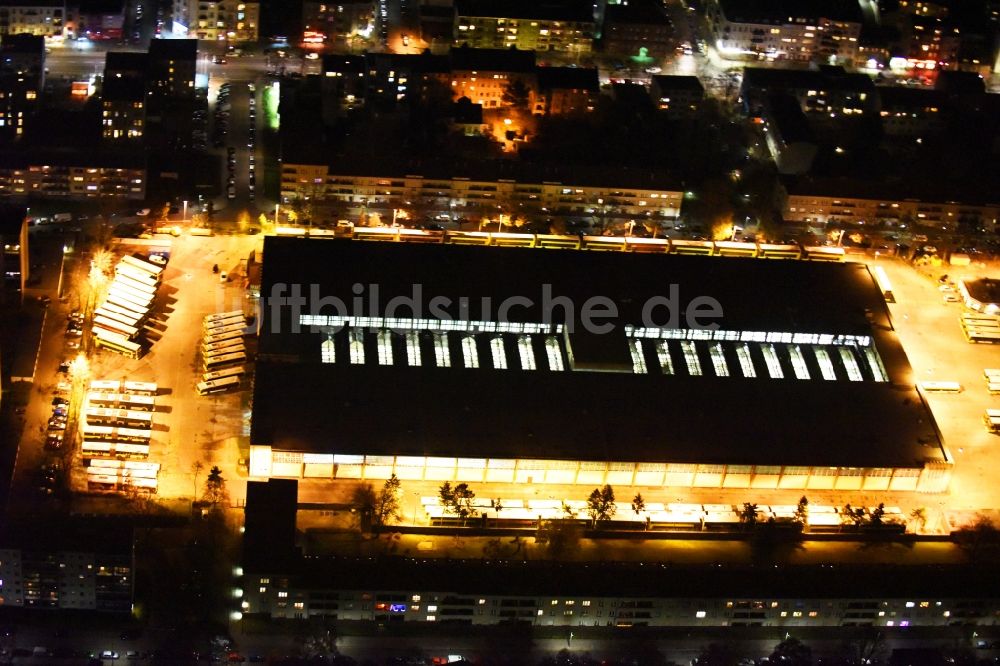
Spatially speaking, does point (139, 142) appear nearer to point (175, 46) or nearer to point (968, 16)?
point (175, 46)

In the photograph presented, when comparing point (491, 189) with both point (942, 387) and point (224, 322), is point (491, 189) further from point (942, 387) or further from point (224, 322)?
point (942, 387)

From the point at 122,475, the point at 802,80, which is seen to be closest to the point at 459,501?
the point at 122,475

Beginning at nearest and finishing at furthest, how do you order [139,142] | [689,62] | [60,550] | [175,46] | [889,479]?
[60,550], [889,479], [139,142], [175,46], [689,62]

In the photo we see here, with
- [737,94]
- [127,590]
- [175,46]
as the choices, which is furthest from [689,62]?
A: [127,590]

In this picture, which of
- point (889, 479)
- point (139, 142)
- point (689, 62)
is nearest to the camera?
point (889, 479)

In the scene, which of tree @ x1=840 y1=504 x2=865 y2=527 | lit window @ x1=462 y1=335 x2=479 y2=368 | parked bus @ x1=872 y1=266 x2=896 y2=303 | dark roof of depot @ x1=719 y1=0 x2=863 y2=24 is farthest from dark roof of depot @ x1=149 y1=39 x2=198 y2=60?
tree @ x1=840 y1=504 x2=865 y2=527

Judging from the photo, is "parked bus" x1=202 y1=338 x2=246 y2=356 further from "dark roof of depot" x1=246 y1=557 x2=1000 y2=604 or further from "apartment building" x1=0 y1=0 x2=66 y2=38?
"apartment building" x1=0 y1=0 x2=66 y2=38
